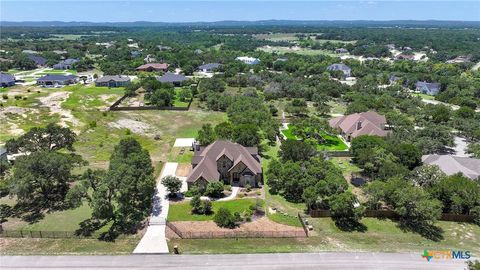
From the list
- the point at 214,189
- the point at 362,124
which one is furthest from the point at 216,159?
the point at 362,124

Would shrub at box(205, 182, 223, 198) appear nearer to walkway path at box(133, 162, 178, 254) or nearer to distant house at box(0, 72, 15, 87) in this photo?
walkway path at box(133, 162, 178, 254)

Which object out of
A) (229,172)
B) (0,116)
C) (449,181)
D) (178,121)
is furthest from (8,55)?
(449,181)

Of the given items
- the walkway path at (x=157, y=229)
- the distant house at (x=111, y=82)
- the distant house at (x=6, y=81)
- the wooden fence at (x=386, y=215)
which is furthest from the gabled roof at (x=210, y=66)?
the wooden fence at (x=386, y=215)

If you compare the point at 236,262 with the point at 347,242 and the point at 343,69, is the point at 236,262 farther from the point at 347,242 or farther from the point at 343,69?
the point at 343,69

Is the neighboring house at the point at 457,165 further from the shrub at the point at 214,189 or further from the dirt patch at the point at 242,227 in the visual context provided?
the shrub at the point at 214,189

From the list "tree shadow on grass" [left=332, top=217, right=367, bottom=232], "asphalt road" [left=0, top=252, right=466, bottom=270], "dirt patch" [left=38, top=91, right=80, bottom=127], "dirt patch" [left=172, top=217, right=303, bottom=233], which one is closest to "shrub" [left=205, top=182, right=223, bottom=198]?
"dirt patch" [left=172, top=217, right=303, bottom=233]

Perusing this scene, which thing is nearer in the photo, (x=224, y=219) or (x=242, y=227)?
(x=224, y=219)
